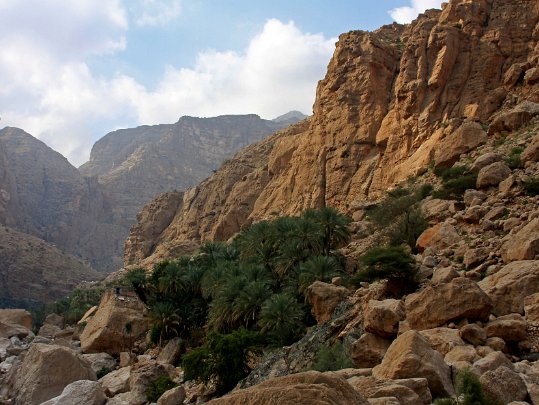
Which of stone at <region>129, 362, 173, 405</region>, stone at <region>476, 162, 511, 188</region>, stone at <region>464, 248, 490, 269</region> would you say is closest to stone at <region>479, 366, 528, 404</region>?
stone at <region>464, 248, 490, 269</region>

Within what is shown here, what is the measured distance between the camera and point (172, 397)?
21891 millimetres

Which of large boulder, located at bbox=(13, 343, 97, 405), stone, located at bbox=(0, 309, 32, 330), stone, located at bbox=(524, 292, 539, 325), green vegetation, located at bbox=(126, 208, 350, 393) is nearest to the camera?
stone, located at bbox=(524, 292, 539, 325)

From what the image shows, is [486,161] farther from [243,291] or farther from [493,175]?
[243,291]

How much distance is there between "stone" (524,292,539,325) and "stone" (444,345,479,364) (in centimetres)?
271

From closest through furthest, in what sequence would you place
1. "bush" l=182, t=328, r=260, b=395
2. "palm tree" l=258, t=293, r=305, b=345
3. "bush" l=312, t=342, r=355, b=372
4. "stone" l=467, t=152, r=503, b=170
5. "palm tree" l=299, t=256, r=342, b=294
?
"bush" l=312, t=342, r=355, b=372
"bush" l=182, t=328, r=260, b=395
"palm tree" l=258, t=293, r=305, b=345
"palm tree" l=299, t=256, r=342, b=294
"stone" l=467, t=152, r=503, b=170

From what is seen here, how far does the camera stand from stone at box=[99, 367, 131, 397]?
2680 cm

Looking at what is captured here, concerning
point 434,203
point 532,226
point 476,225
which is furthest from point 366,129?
point 532,226

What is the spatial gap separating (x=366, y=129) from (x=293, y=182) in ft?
41.3

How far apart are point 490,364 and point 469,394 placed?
1358 mm

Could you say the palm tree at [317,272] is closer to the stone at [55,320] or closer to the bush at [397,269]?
the bush at [397,269]

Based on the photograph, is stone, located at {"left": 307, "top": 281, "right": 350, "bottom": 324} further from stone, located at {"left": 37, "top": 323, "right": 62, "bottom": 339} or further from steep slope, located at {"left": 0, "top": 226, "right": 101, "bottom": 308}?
steep slope, located at {"left": 0, "top": 226, "right": 101, "bottom": 308}

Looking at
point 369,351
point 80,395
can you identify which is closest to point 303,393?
point 369,351

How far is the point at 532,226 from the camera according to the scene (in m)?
18.2

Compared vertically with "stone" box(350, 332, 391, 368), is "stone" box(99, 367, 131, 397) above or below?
below
